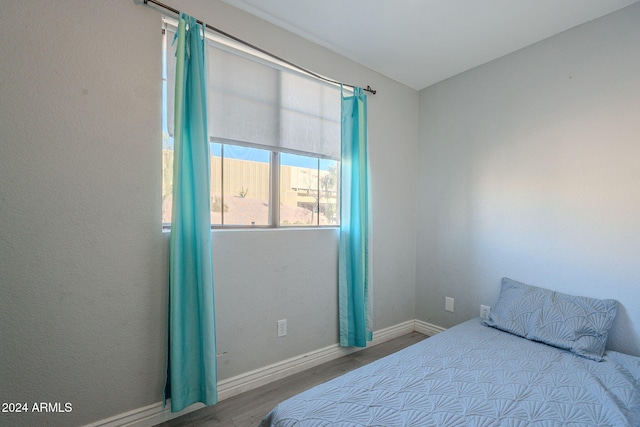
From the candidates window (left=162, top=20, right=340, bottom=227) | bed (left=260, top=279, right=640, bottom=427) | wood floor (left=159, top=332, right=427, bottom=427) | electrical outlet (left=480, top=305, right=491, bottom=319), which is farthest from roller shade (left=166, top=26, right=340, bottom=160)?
electrical outlet (left=480, top=305, right=491, bottom=319)

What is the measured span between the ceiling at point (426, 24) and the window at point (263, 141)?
0.32 meters

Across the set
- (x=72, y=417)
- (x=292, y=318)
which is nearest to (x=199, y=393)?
(x=72, y=417)

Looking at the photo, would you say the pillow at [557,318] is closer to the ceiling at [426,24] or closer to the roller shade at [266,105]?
the roller shade at [266,105]

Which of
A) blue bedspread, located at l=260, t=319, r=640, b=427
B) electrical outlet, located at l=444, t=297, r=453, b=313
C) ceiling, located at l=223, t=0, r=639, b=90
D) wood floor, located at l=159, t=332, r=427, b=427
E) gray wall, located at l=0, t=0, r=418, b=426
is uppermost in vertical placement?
ceiling, located at l=223, t=0, r=639, b=90

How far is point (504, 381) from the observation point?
1.32 metres

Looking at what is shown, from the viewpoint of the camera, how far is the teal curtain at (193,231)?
1.54 metres

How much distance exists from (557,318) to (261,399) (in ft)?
6.44

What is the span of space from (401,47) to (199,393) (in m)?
2.76

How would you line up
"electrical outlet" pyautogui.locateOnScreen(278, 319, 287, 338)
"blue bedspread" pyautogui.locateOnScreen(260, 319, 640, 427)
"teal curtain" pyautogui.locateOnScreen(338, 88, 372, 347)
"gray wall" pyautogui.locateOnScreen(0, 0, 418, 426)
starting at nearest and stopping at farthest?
1. "blue bedspread" pyautogui.locateOnScreen(260, 319, 640, 427)
2. "gray wall" pyautogui.locateOnScreen(0, 0, 418, 426)
3. "electrical outlet" pyautogui.locateOnScreen(278, 319, 287, 338)
4. "teal curtain" pyautogui.locateOnScreen(338, 88, 372, 347)

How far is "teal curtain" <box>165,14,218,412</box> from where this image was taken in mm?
1545

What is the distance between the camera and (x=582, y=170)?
6.19 ft

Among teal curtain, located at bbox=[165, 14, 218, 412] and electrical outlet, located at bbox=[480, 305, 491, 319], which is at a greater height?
teal curtain, located at bbox=[165, 14, 218, 412]

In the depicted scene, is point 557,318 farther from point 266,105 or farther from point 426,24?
point 266,105

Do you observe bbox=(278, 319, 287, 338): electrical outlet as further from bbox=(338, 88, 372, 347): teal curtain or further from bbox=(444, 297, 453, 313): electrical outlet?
bbox=(444, 297, 453, 313): electrical outlet
